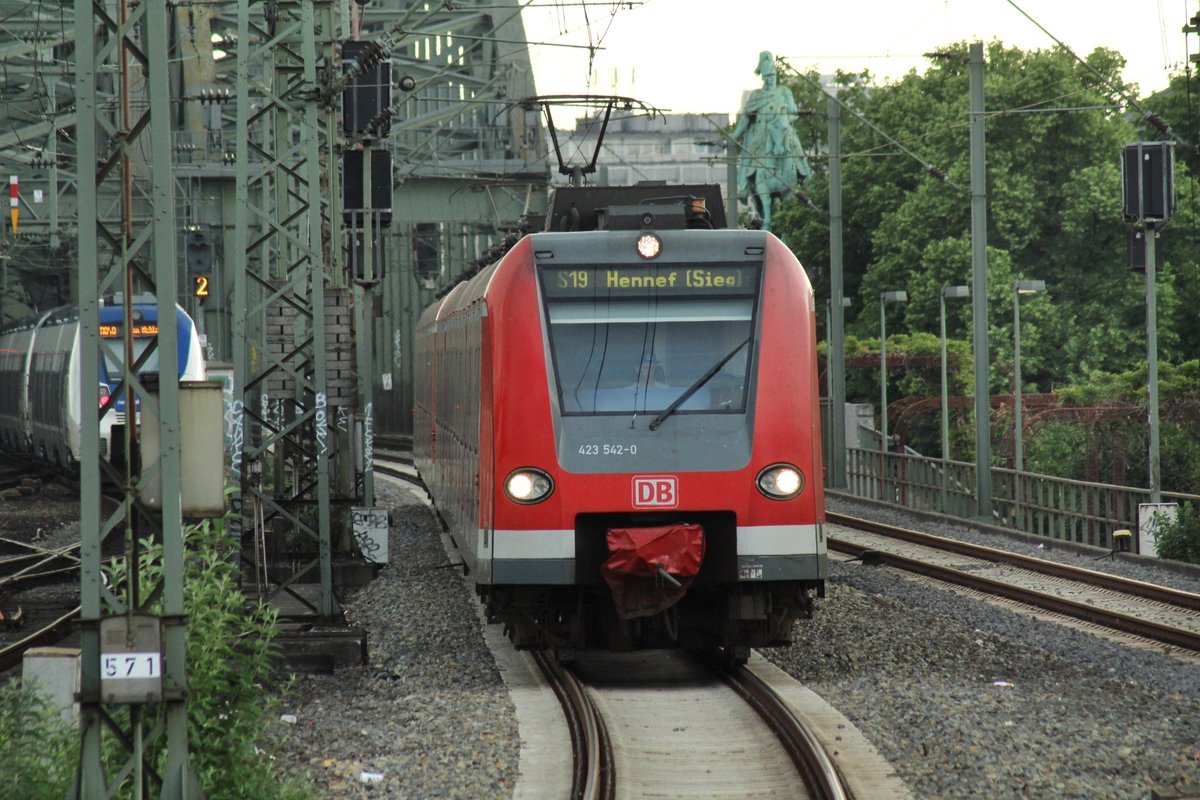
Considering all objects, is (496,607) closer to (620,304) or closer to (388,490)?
(620,304)

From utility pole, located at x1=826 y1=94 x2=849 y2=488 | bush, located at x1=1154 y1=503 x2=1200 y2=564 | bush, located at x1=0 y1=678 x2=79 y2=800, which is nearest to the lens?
bush, located at x1=0 y1=678 x2=79 y2=800

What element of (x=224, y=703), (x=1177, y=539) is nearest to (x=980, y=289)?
(x=1177, y=539)

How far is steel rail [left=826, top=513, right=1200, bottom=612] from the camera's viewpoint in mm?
15836

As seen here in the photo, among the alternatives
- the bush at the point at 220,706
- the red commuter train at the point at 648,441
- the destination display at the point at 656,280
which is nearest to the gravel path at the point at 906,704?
the bush at the point at 220,706

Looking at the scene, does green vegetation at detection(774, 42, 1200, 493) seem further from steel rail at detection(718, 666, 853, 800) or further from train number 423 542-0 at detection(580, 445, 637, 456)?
train number 423 542-0 at detection(580, 445, 637, 456)

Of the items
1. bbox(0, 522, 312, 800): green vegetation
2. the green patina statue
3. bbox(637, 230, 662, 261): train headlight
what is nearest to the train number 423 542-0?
bbox(637, 230, 662, 261): train headlight

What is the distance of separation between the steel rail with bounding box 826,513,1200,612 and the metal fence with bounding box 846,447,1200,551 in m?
1.59

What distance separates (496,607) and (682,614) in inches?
49.5

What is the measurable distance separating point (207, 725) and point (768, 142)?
109 ft

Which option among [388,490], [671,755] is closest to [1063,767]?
[671,755]

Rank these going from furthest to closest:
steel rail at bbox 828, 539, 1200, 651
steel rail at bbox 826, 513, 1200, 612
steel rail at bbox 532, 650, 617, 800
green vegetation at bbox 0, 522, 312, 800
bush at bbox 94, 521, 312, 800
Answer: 1. steel rail at bbox 826, 513, 1200, 612
2. steel rail at bbox 828, 539, 1200, 651
3. steel rail at bbox 532, 650, 617, 800
4. bush at bbox 94, 521, 312, 800
5. green vegetation at bbox 0, 522, 312, 800

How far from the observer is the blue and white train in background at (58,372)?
24.8 m

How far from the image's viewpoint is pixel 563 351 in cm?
1111

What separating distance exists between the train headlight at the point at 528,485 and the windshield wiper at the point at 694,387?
0.77m
